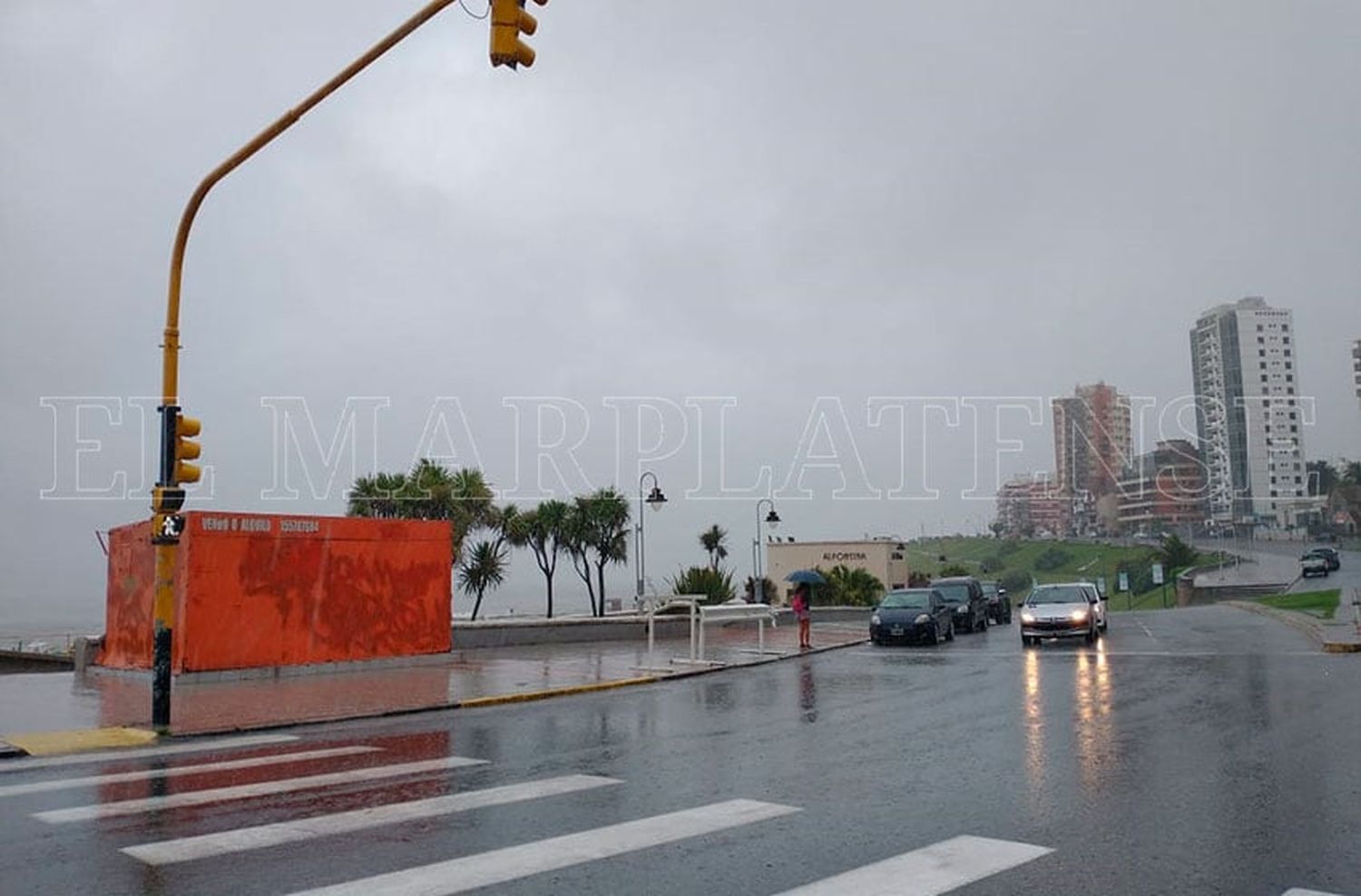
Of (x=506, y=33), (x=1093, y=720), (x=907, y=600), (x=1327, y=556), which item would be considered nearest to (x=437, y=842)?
(x=506, y=33)

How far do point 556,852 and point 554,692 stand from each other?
10.3 metres

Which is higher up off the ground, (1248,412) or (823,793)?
(1248,412)

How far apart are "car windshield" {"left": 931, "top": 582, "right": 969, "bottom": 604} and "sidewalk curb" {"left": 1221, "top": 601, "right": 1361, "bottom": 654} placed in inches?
350

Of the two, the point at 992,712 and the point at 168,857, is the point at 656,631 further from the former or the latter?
the point at 168,857

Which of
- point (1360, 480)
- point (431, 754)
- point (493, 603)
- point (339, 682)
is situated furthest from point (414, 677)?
point (1360, 480)

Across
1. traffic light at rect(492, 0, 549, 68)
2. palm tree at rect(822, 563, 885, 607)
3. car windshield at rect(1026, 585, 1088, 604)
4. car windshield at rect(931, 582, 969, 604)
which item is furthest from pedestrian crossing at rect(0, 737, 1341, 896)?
palm tree at rect(822, 563, 885, 607)

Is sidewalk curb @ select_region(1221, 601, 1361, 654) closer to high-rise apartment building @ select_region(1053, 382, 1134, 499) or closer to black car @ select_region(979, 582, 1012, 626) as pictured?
black car @ select_region(979, 582, 1012, 626)

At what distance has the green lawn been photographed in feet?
104

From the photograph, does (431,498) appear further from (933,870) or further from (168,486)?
(933,870)

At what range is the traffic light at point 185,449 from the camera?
44.5 ft

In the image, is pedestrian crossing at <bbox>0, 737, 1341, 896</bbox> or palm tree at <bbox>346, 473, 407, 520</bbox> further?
palm tree at <bbox>346, 473, 407, 520</bbox>

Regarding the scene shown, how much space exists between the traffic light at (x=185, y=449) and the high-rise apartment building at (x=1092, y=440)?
346 ft

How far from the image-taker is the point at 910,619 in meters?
27.6

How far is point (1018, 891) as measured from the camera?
5.72m
